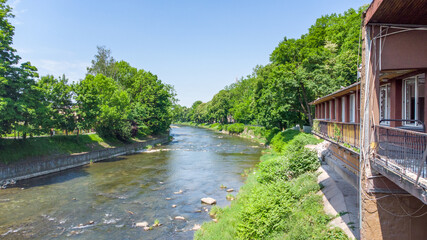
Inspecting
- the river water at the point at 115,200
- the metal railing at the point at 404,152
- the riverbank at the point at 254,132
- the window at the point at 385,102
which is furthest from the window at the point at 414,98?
the riverbank at the point at 254,132

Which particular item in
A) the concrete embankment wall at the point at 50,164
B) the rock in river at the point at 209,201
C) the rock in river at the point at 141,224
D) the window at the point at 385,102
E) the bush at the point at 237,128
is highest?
the window at the point at 385,102

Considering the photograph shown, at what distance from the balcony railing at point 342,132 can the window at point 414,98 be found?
209 centimetres

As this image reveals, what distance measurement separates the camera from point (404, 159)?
634 centimetres

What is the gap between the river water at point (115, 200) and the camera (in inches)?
559

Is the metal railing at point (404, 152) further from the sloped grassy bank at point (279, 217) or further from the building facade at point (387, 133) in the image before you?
the sloped grassy bank at point (279, 217)

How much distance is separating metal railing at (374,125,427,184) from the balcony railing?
7.39ft

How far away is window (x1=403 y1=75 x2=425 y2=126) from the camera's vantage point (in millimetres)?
9953

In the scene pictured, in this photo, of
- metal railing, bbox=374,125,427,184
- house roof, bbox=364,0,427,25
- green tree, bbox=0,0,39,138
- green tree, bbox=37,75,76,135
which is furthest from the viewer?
green tree, bbox=37,75,76,135

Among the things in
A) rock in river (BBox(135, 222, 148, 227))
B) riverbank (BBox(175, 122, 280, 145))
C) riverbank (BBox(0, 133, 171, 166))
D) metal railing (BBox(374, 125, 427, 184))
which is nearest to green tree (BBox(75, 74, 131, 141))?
riverbank (BBox(0, 133, 171, 166))

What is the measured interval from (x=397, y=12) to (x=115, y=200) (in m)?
19.0


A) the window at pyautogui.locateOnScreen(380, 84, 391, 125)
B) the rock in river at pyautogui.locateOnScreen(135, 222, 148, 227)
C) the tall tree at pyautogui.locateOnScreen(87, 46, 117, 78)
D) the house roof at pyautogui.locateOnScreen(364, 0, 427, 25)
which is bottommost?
the rock in river at pyautogui.locateOnScreen(135, 222, 148, 227)

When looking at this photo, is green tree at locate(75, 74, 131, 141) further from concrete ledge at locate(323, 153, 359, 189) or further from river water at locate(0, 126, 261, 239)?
concrete ledge at locate(323, 153, 359, 189)

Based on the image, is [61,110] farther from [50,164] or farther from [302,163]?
[302,163]

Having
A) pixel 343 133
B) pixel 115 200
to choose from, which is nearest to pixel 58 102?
pixel 115 200
